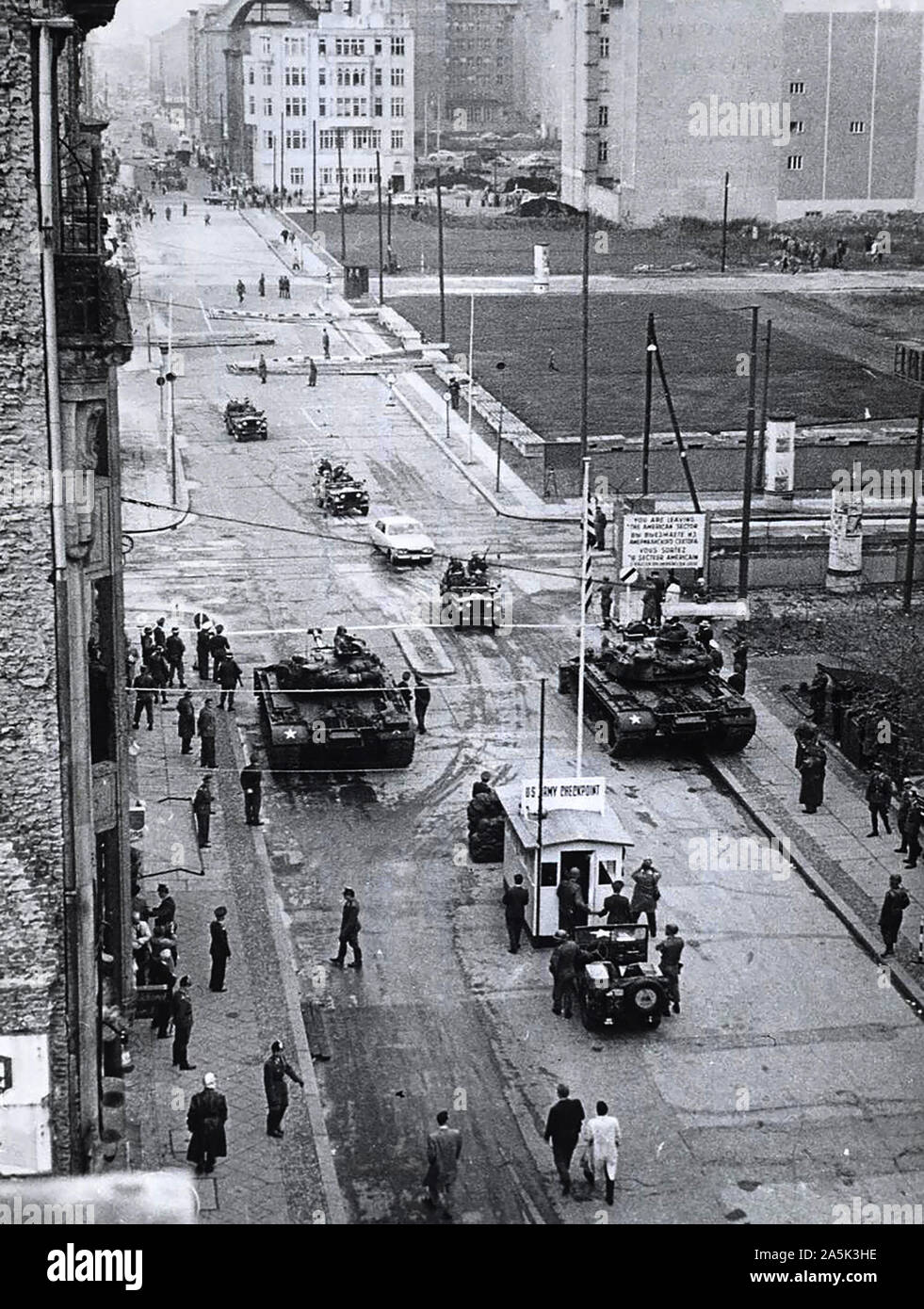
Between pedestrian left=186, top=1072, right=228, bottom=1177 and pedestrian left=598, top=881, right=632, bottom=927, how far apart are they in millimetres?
7093

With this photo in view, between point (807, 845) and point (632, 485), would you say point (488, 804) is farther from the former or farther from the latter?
point (632, 485)

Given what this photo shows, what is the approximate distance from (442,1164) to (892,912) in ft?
29.4

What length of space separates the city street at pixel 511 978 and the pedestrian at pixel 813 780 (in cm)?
126

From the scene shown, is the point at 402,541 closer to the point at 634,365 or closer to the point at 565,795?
the point at 565,795

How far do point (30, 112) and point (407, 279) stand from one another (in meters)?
90.0

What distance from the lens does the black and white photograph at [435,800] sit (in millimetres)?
21281

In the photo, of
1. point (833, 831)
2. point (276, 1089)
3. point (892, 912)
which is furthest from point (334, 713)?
point (276, 1089)

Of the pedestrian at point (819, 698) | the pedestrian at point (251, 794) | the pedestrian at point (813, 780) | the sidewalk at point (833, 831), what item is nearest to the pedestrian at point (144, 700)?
the pedestrian at point (251, 794)

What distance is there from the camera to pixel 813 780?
34.4 meters

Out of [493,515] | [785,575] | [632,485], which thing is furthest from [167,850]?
[632,485]

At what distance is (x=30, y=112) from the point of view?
2003 cm

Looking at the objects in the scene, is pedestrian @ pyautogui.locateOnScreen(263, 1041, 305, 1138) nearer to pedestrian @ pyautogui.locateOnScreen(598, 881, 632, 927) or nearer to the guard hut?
pedestrian @ pyautogui.locateOnScreen(598, 881, 632, 927)

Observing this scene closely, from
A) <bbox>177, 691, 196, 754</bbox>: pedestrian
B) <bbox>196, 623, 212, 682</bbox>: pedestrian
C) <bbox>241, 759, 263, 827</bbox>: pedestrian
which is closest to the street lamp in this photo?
<bbox>196, 623, 212, 682</bbox>: pedestrian

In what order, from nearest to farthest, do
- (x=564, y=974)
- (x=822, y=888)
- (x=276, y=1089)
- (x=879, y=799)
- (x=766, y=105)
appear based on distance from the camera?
(x=276, y=1089) < (x=564, y=974) < (x=822, y=888) < (x=879, y=799) < (x=766, y=105)
